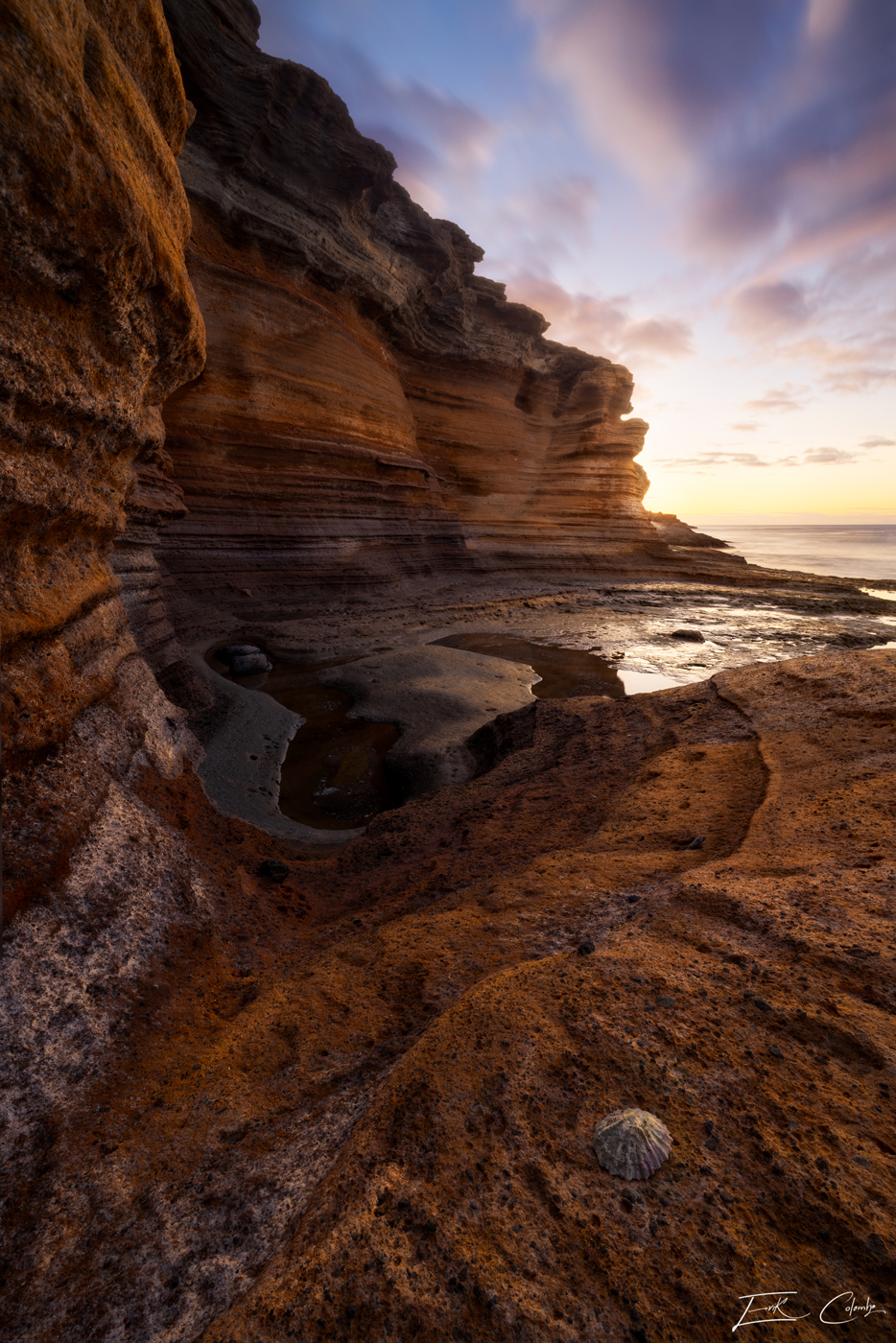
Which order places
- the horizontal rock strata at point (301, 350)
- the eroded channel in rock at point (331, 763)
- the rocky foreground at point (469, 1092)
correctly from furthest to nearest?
the horizontal rock strata at point (301, 350)
the eroded channel in rock at point (331, 763)
the rocky foreground at point (469, 1092)

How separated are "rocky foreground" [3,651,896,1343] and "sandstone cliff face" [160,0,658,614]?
1223 centimetres

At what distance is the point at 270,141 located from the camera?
1448 centimetres

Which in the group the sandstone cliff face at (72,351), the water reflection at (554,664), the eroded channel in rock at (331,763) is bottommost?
the eroded channel in rock at (331,763)

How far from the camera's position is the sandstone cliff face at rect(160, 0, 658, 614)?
13648mm

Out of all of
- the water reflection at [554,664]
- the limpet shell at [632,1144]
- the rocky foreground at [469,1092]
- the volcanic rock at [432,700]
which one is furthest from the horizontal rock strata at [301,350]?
the limpet shell at [632,1144]

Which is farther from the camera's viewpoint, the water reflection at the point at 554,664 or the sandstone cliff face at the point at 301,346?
the sandstone cliff face at the point at 301,346

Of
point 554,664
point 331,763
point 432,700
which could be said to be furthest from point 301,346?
point 331,763

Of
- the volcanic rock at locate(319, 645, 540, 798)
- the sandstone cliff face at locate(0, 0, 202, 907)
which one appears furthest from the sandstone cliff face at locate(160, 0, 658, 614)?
the sandstone cliff face at locate(0, 0, 202, 907)

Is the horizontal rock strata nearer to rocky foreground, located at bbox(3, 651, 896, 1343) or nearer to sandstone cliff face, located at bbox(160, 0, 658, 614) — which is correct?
sandstone cliff face, located at bbox(160, 0, 658, 614)

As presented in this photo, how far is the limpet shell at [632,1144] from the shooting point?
137 centimetres

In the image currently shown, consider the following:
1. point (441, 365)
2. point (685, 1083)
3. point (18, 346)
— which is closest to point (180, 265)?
point (18, 346)

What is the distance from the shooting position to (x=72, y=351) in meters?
2.94

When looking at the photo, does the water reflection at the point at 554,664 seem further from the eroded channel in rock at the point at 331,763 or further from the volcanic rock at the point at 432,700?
the eroded channel in rock at the point at 331,763

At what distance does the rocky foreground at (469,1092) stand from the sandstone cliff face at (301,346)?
1223 centimetres
